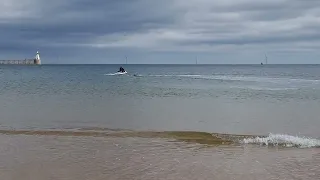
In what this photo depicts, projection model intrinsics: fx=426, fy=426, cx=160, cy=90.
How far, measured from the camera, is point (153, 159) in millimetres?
12070

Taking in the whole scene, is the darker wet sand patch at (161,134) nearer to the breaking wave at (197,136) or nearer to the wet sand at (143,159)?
the breaking wave at (197,136)

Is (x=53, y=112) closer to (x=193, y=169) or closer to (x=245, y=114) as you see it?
(x=245, y=114)

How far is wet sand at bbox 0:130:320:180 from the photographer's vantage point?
10.5m

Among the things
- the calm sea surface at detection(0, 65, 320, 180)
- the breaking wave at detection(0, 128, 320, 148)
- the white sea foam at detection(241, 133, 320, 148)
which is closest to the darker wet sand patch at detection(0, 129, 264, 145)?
the breaking wave at detection(0, 128, 320, 148)

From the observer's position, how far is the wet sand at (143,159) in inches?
415

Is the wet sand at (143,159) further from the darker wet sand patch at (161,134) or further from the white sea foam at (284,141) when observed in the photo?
the white sea foam at (284,141)

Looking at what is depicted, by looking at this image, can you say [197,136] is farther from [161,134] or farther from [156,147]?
[156,147]

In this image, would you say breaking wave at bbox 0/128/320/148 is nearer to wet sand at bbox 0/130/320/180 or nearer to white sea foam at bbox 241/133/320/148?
white sea foam at bbox 241/133/320/148

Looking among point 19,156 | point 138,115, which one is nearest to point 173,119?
point 138,115

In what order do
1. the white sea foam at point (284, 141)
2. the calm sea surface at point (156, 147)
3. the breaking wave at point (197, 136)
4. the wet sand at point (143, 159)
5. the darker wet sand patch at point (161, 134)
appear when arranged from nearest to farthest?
the wet sand at point (143, 159) < the calm sea surface at point (156, 147) < the white sea foam at point (284, 141) < the breaking wave at point (197, 136) < the darker wet sand patch at point (161, 134)

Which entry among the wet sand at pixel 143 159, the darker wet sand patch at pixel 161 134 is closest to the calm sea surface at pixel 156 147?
the wet sand at pixel 143 159

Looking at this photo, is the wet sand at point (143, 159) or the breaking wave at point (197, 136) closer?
the wet sand at point (143, 159)

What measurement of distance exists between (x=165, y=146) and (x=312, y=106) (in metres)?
17.6

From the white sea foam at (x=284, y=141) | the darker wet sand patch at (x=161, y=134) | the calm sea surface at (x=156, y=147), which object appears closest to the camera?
the calm sea surface at (x=156, y=147)
